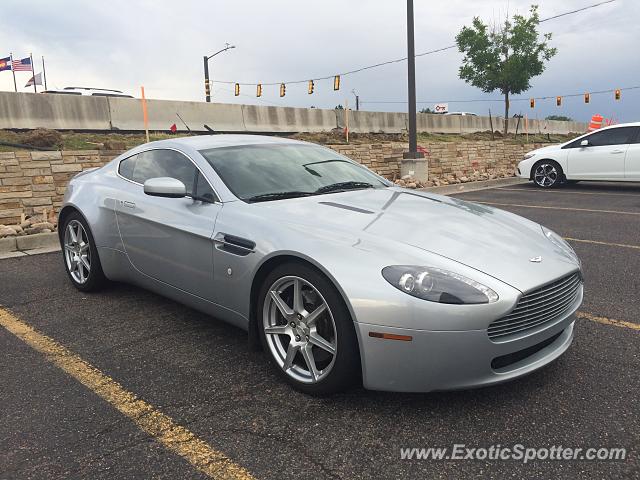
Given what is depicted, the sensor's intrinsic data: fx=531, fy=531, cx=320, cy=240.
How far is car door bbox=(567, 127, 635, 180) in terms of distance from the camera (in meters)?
11.4

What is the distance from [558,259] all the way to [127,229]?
2.87 metres

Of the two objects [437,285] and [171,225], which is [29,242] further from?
[437,285]

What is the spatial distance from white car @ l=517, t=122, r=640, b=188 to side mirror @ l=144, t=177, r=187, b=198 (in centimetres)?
1099

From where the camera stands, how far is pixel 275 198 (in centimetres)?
329

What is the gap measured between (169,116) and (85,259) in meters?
11.6

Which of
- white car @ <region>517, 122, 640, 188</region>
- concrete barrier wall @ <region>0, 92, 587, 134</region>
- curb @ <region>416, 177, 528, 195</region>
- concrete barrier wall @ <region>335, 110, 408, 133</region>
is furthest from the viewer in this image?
concrete barrier wall @ <region>335, 110, 408, 133</region>

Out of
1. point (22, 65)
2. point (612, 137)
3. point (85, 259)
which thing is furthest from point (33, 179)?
point (22, 65)

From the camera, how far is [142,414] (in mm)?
2549

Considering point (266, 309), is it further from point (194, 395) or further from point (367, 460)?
point (367, 460)

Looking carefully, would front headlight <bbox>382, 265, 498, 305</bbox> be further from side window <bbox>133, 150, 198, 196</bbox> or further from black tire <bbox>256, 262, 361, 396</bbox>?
side window <bbox>133, 150, 198, 196</bbox>

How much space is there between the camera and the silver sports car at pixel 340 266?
7.69 ft

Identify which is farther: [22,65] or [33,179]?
[22,65]

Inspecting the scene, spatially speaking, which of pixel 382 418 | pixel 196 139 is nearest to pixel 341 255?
pixel 382 418

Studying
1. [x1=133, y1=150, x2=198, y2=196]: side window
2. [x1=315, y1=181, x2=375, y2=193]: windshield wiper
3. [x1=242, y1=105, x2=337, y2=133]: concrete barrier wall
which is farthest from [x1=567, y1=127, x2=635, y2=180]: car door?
[x1=133, y1=150, x2=198, y2=196]: side window
